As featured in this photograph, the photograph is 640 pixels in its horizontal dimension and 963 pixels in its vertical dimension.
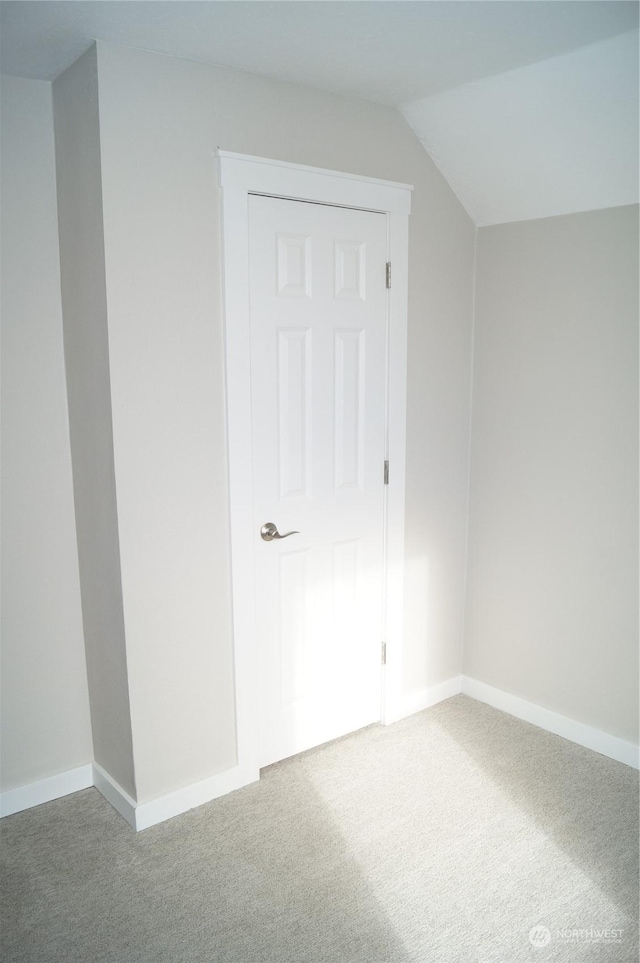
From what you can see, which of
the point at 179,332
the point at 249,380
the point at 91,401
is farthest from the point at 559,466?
the point at 91,401

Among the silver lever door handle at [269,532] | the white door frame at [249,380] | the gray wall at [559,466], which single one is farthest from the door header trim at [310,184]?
the silver lever door handle at [269,532]

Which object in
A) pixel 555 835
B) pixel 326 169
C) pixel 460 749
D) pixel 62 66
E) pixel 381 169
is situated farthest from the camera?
pixel 460 749

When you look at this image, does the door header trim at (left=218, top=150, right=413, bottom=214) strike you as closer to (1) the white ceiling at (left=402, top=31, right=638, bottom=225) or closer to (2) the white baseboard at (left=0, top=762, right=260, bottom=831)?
(1) the white ceiling at (left=402, top=31, right=638, bottom=225)

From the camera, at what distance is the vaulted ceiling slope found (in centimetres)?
190

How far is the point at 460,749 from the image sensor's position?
9.44ft

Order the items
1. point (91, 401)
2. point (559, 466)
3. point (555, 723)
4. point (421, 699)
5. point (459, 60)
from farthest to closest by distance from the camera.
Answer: point (421, 699), point (555, 723), point (559, 466), point (91, 401), point (459, 60)

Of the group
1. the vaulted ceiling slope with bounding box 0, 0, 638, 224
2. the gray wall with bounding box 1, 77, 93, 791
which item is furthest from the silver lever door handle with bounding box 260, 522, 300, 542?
the vaulted ceiling slope with bounding box 0, 0, 638, 224

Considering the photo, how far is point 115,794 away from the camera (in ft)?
8.33

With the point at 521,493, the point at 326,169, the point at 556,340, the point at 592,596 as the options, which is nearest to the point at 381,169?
the point at 326,169

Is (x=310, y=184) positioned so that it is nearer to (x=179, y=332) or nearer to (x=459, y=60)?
(x=459, y=60)

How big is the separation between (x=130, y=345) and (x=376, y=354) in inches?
38.3

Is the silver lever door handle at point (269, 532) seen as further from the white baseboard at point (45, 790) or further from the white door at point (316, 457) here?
the white baseboard at point (45, 790)

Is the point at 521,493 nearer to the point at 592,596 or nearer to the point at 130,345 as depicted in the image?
the point at 592,596

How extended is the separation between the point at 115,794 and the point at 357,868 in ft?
2.91
